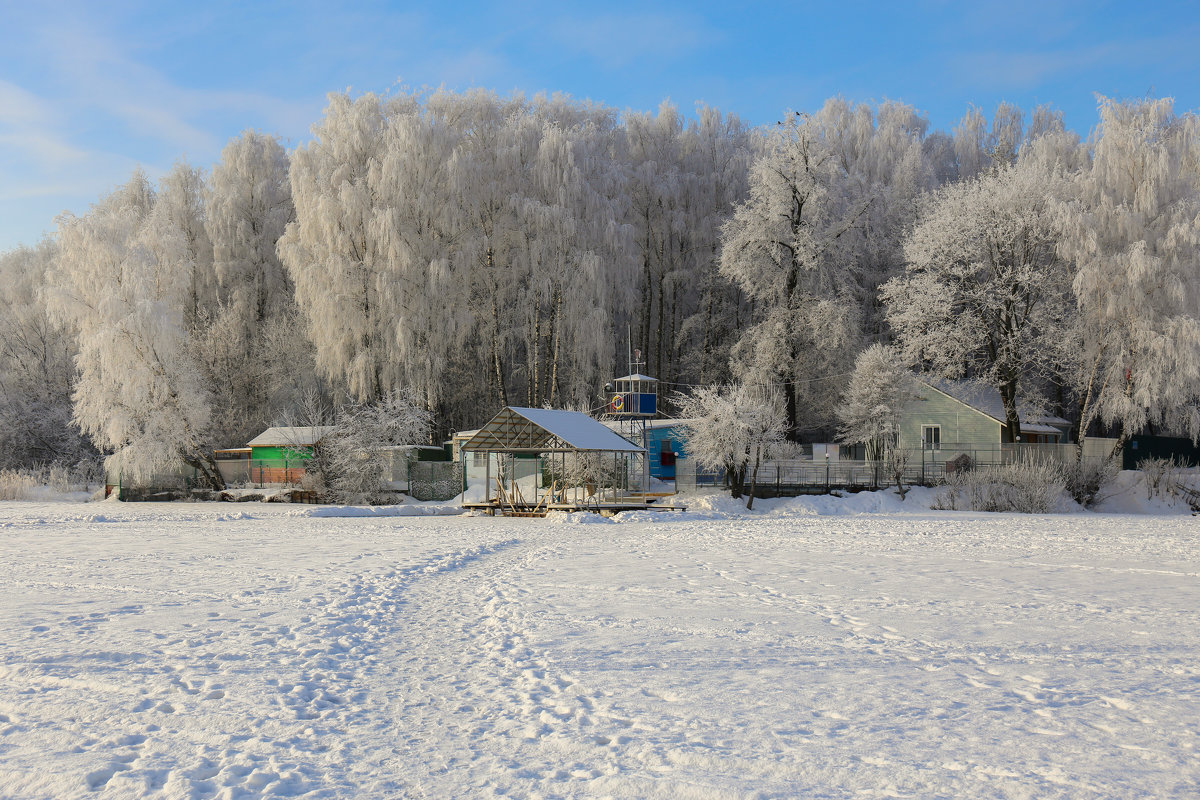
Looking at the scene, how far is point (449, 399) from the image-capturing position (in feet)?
138

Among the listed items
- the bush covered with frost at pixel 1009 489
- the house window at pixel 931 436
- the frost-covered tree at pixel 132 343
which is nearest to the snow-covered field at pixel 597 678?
the bush covered with frost at pixel 1009 489

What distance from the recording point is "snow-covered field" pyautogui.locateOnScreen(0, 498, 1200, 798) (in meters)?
5.00

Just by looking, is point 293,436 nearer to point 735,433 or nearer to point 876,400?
point 735,433

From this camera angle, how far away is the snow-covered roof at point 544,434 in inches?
1052

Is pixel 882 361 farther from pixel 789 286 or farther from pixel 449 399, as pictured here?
pixel 449 399

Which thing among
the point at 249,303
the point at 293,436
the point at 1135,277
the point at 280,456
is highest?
the point at 249,303

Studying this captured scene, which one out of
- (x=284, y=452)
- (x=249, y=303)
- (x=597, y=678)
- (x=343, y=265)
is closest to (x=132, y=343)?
(x=284, y=452)

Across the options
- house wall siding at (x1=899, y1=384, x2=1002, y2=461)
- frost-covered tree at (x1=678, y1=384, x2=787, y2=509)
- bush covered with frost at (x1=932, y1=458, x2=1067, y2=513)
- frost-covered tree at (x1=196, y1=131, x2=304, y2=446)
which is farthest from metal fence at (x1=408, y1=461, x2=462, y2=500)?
house wall siding at (x1=899, y1=384, x2=1002, y2=461)

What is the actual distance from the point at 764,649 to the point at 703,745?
109 inches

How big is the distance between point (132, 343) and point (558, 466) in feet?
55.2

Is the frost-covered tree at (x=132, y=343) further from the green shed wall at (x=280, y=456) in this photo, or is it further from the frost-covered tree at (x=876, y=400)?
the frost-covered tree at (x=876, y=400)

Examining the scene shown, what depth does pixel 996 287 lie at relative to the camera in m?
34.4

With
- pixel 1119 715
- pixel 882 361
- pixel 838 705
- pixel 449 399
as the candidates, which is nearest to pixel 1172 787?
pixel 1119 715

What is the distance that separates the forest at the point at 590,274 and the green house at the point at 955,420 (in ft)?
4.44
